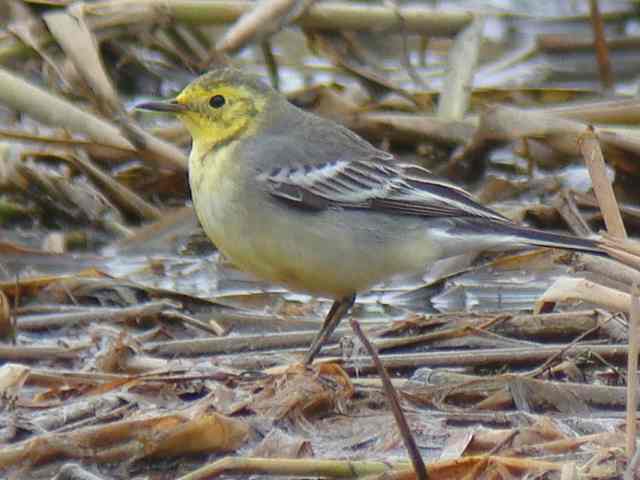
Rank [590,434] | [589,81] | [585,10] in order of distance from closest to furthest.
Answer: [590,434] < [589,81] < [585,10]

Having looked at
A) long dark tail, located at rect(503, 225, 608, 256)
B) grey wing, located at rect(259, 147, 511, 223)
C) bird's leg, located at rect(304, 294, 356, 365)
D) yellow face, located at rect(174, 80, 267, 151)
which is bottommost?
bird's leg, located at rect(304, 294, 356, 365)

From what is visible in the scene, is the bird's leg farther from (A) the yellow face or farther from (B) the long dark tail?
(A) the yellow face

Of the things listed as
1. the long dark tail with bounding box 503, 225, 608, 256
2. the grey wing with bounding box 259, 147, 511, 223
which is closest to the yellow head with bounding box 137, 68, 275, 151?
the grey wing with bounding box 259, 147, 511, 223

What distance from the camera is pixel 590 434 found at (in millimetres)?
4918

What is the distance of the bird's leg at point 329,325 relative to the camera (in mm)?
6059

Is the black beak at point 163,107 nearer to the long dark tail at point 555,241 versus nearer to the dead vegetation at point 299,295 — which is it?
the dead vegetation at point 299,295

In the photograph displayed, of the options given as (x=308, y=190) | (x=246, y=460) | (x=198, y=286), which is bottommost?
(x=198, y=286)

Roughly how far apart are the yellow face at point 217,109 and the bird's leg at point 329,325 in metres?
0.91

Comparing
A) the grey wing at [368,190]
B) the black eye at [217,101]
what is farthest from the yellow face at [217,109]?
the grey wing at [368,190]

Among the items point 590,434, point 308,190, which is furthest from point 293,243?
point 590,434

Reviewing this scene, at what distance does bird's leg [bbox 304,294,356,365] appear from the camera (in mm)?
6059

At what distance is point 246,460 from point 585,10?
32.8ft

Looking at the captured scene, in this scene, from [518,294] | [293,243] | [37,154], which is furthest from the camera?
[37,154]

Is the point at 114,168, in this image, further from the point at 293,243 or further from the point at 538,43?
the point at 538,43
